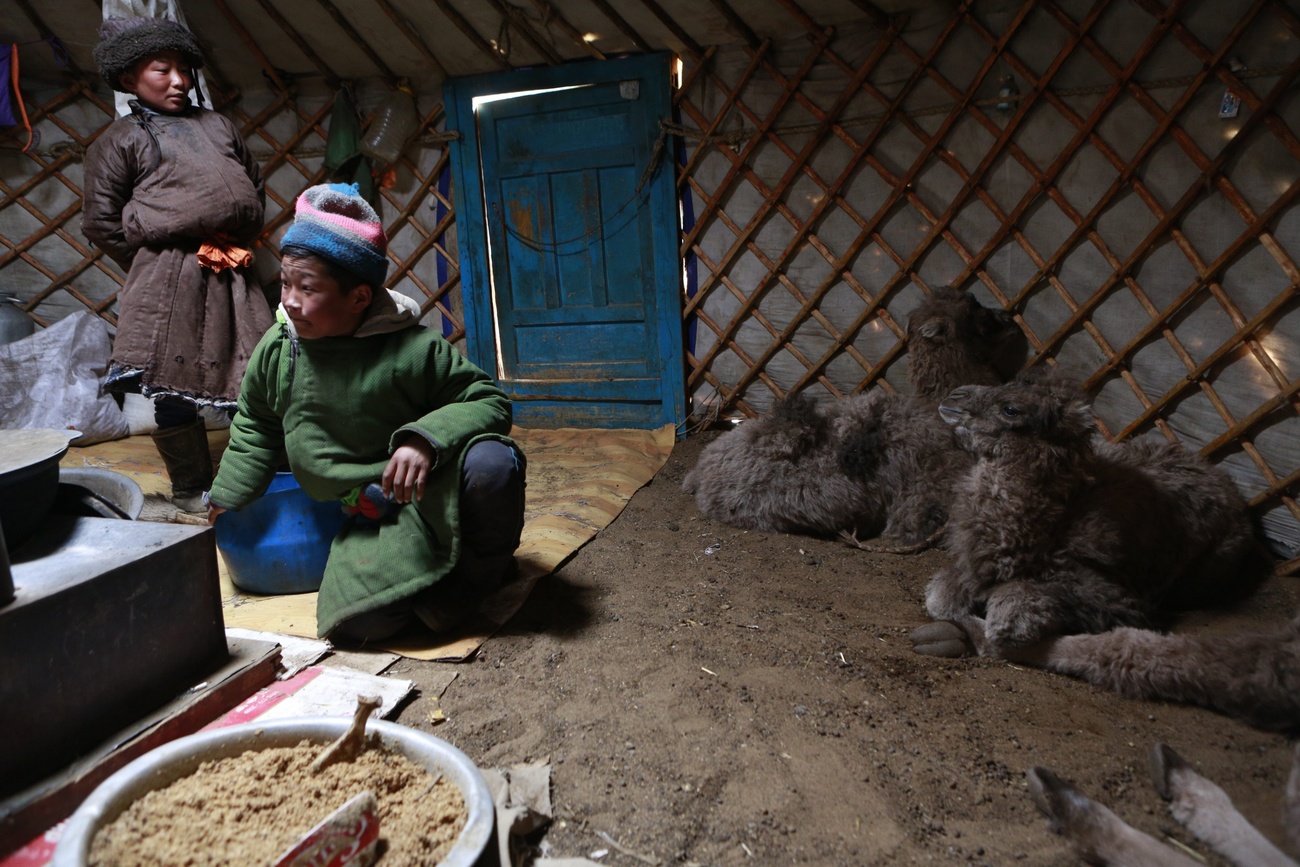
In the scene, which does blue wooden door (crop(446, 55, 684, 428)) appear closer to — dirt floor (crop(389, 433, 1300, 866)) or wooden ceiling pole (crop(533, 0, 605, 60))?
wooden ceiling pole (crop(533, 0, 605, 60))

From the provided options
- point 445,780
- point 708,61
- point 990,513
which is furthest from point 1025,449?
point 708,61

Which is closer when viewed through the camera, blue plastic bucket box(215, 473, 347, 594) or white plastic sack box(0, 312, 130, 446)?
blue plastic bucket box(215, 473, 347, 594)

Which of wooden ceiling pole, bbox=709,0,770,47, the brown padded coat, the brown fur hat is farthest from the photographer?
wooden ceiling pole, bbox=709,0,770,47

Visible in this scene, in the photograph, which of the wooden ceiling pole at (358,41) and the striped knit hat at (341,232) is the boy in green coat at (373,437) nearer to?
the striped knit hat at (341,232)

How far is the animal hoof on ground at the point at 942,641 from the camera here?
1.38 meters

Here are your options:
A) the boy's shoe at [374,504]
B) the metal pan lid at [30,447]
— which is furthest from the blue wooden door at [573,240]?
the metal pan lid at [30,447]

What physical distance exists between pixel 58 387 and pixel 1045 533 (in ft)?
11.6

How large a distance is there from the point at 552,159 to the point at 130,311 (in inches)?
64.3

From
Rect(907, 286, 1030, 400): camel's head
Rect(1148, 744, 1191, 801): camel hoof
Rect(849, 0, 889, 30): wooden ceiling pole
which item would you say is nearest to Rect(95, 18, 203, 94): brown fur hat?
Rect(849, 0, 889, 30): wooden ceiling pole

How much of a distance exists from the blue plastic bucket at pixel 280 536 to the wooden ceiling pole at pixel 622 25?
200cm

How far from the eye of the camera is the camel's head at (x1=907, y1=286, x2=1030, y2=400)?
2.32 metres

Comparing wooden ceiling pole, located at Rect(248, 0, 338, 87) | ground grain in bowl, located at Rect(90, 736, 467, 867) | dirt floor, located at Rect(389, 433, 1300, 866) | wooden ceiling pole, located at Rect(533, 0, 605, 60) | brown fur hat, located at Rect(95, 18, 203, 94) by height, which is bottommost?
dirt floor, located at Rect(389, 433, 1300, 866)

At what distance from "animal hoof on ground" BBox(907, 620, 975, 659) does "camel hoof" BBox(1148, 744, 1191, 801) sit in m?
0.38

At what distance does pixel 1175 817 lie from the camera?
95cm
